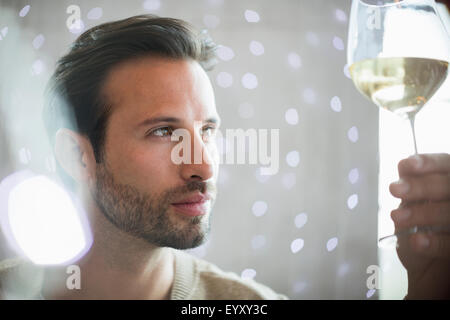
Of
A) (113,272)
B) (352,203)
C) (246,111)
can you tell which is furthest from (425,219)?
(113,272)

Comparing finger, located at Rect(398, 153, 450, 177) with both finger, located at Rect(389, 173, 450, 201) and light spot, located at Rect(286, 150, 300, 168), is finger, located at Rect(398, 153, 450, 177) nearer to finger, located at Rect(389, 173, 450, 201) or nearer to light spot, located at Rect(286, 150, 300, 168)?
finger, located at Rect(389, 173, 450, 201)

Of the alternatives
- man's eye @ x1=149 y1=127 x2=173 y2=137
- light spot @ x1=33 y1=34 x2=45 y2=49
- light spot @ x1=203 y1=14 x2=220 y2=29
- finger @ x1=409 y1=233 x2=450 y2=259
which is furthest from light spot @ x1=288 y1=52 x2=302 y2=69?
light spot @ x1=33 y1=34 x2=45 y2=49

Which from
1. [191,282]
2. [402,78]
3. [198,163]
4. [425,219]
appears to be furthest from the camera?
[191,282]

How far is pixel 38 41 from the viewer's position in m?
0.77

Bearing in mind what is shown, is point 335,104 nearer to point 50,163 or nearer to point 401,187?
point 401,187

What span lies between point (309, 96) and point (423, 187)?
0.30 m

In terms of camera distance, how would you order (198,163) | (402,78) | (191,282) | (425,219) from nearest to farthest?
1. (402,78)
2. (425,219)
3. (198,163)
4. (191,282)

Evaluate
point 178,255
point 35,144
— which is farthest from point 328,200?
point 35,144

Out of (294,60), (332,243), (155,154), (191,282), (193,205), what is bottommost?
(191,282)

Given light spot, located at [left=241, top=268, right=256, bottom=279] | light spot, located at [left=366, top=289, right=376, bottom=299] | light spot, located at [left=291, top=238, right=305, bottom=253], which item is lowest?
light spot, located at [left=366, top=289, right=376, bottom=299]

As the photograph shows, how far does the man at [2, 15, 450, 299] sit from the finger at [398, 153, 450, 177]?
21 centimetres

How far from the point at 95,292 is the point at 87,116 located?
0.38m

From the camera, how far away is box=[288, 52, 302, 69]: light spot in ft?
2.62

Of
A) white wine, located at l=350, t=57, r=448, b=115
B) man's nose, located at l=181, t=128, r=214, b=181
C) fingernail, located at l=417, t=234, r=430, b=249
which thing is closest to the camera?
white wine, located at l=350, t=57, r=448, b=115
